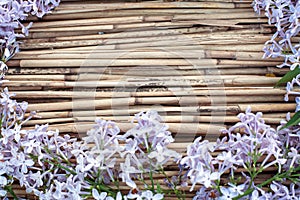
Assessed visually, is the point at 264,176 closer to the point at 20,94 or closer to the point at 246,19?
the point at 246,19

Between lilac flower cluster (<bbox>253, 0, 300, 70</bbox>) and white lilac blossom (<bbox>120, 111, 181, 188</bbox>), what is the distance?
15 cm

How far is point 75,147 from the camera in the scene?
595mm

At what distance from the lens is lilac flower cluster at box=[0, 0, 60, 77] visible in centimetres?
66

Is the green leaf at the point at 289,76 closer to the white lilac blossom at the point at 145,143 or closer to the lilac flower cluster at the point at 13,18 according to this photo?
the white lilac blossom at the point at 145,143

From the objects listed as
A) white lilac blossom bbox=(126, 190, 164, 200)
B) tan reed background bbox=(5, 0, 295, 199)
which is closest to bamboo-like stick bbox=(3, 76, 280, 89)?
tan reed background bbox=(5, 0, 295, 199)

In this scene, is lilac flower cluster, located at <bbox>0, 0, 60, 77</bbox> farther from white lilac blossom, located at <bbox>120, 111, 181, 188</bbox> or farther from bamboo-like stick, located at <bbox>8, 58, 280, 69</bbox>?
white lilac blossom, located at <bbox>120, 111, 181, 188</bbox>

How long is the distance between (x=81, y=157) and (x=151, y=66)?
0.44 feet

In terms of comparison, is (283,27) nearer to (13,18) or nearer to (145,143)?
(145,143)

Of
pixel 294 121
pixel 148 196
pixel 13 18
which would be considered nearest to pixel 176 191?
pixel 148 196

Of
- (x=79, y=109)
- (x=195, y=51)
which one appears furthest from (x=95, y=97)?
(x=195, y=51)

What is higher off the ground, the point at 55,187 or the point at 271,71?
the point at 271,71

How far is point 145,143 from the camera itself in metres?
0.56

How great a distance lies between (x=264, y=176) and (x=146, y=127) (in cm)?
14

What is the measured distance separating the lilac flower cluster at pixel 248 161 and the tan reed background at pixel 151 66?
2 cm
